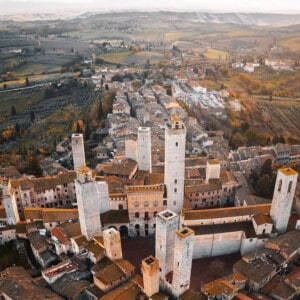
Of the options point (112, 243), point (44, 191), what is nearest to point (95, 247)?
point (112, 243)

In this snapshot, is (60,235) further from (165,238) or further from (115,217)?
(165,238)

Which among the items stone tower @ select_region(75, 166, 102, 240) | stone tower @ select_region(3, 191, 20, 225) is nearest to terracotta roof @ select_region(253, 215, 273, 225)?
stone tower @ select_region(75, 166, 102, 240)

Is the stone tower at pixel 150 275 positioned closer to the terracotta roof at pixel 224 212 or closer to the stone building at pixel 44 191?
the terracotta roof at pixel 224 212

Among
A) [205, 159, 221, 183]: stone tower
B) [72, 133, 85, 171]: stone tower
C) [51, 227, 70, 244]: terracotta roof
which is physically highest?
[72, 133, 85, 171]: stone tower

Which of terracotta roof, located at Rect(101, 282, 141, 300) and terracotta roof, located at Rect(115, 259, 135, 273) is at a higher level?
terracotta roof, located at Rect(115, 259, 135, 273)

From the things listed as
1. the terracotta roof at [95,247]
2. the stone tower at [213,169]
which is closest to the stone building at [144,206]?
the terracotta roof at [95,247]

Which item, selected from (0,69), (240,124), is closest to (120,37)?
(0,69)

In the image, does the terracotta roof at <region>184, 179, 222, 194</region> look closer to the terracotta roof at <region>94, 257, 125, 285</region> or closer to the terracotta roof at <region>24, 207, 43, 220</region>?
the terracotta roof at <region>94, 257, 125, 285</region>
